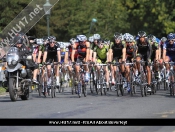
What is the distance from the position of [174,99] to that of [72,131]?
8243mm

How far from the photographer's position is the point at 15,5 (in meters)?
55.5

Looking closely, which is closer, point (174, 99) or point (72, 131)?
point (72, 131)

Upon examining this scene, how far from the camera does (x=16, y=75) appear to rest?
2086cm

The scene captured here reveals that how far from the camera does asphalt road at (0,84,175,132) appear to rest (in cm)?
1389

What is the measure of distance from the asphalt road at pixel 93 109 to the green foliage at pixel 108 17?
4129cm

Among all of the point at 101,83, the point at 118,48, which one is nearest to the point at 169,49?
the point at 118,48

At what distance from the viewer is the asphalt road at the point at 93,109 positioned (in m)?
13.9

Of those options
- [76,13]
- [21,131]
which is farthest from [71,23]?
[21,131]

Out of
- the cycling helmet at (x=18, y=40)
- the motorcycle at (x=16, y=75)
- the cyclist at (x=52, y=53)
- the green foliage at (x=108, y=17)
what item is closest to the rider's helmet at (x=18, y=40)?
the cycling helmet at (x=18, y=40)

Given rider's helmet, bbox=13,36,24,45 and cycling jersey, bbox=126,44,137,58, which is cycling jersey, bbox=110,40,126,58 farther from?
rider's helmet, bbox=13,36,24,45

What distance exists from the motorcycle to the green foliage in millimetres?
40855

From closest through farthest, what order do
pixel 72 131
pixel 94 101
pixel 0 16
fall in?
pixel 72 131
pixel 94 101
pixel 0 16

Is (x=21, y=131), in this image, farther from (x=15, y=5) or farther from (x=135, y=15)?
(x=135, y=15)

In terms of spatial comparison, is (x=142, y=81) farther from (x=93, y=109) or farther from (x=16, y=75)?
(x=93, y=109)
